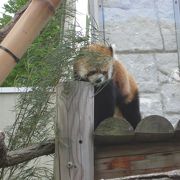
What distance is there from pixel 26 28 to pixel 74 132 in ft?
2.46

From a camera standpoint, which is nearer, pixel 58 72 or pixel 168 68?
pixel 58 72

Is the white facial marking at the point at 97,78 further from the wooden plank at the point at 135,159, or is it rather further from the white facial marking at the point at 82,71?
the wooden plank at the point at 135,159

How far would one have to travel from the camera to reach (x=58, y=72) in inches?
101

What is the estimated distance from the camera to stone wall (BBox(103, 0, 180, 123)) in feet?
14.3

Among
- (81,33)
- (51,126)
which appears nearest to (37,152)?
(51,126)

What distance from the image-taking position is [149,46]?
468 cm

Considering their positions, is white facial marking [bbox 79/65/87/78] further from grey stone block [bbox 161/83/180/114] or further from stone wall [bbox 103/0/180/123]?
grey stone block [bbox 161/83/180/114]

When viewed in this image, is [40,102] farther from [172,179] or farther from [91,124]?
[172,179]

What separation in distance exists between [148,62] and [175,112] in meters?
0.54

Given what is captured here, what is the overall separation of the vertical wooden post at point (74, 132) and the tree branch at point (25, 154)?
3.6 inches

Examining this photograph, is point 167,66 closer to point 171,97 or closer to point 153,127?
point 171,97

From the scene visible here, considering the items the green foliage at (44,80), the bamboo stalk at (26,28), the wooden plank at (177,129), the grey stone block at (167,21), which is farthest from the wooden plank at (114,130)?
the grey stone block at (167,21)

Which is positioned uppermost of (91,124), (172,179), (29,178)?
(91,124)

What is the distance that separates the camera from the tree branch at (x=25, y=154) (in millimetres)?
2285
